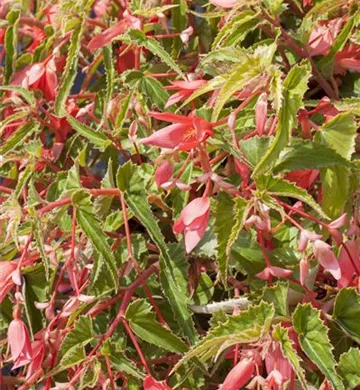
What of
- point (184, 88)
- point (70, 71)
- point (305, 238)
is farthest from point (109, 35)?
point (305, 238)

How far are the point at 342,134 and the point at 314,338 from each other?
0.55ft

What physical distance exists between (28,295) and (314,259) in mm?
304

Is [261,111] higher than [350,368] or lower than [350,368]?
higher

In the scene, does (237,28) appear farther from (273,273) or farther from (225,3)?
(273,273)

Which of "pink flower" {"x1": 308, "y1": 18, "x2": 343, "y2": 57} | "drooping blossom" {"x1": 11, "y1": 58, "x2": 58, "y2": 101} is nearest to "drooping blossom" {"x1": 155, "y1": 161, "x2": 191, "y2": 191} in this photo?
"pink flower" {"x1": 308, "y1": 18, "x2": 343, "y2": 57}

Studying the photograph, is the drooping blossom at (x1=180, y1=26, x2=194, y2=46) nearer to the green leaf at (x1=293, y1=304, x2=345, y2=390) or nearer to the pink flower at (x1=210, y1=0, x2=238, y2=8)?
the pink flower at (x1=210, y1=0, x2=238, y2=8)

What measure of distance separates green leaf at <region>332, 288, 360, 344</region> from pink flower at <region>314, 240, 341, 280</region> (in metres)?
0.04

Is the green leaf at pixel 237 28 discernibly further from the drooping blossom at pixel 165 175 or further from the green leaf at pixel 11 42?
the green leaf at pixel 11 42

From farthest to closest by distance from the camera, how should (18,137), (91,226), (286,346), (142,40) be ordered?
(18,137) → (142,40) → (91,226) → (286,346)

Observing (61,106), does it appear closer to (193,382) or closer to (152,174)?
(152,174)

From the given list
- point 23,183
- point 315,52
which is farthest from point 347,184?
point 23,183

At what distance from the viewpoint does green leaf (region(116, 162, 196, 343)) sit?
0.72 meters

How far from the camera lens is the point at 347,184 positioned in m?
0.67

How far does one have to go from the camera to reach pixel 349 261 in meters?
0.69
